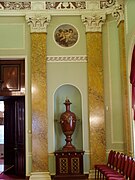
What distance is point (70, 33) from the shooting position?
1093 cm

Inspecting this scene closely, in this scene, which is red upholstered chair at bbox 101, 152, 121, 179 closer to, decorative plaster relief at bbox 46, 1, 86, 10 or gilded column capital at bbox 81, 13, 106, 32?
gilded column capital at bbox 81, 13, 106, 32

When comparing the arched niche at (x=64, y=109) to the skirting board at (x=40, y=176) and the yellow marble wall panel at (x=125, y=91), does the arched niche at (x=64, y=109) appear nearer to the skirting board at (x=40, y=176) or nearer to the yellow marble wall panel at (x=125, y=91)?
the skirting board at (x=40, y=176)

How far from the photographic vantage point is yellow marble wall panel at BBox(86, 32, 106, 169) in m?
10.3

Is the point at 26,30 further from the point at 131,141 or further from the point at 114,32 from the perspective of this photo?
the point at 131,141

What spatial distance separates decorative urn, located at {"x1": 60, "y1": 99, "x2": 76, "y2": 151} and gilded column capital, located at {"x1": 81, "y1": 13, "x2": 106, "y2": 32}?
260 cm

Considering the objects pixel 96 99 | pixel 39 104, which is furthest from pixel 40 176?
pixel 96 99

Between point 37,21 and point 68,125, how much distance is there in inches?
127

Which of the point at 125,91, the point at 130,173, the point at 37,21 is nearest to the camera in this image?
the point at 130,173

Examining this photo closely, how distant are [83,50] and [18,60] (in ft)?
6.51

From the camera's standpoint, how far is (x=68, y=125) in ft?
33.3

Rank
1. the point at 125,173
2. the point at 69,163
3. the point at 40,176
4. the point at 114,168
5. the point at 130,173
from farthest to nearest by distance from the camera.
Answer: the point at 40,176 < the point at 69,163 < the point at 114,168 < the point at 125,173 < the point at 130,173

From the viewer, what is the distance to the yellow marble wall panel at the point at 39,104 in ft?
33.4

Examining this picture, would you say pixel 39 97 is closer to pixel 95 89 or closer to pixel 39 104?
pixel 39 104

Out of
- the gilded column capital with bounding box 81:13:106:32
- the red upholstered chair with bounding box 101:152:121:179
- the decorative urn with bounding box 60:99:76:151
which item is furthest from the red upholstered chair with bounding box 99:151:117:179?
the gilded column capital with bounding box 81:13:106:32
